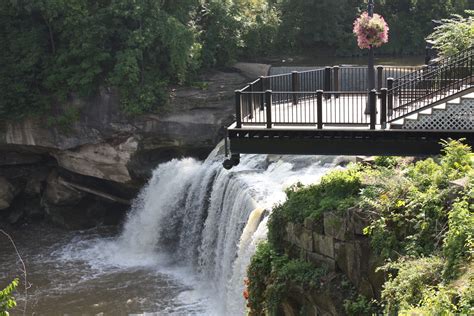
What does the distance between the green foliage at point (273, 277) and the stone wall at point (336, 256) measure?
152 millimetres

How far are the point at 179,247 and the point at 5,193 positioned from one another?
7.60 meters

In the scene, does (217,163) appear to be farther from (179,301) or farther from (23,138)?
(23,138)

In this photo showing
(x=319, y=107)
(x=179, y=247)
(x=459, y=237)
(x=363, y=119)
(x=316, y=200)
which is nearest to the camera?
(x=459, y=237)

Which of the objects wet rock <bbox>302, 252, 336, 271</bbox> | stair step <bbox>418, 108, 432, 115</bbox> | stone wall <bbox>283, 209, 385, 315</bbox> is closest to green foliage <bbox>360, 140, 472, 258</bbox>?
stone wall <bbox>283, 209, 385, 315</bbox>

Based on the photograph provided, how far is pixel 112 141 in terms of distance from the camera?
22.0m

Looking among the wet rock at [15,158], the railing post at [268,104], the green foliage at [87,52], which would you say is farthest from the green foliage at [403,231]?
the wet rock at [15,158]

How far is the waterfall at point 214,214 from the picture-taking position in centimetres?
1471

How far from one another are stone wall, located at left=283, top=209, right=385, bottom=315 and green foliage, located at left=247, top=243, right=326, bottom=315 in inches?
6.0

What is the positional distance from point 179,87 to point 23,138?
5264 millimetres

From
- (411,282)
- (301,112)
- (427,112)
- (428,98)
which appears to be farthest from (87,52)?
(411,282)

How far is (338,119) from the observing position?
12.8 meters

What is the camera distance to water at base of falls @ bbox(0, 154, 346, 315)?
1551cm

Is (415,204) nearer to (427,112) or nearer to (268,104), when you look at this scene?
(427,112)

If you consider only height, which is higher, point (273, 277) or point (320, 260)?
point (320, 260)
